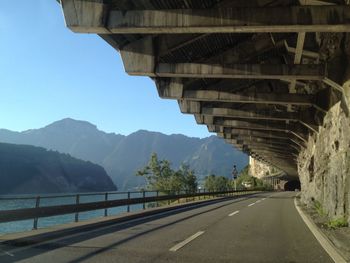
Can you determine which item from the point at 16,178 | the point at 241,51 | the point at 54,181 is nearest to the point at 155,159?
the point at 16,178

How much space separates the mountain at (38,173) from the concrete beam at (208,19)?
419 feet

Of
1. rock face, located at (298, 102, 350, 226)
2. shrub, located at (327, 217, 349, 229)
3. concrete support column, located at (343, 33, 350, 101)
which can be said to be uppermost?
concrete support column, located at (343, 33, 350, 101)

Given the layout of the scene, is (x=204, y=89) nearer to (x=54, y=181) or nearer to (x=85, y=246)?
(x=85, y=246)

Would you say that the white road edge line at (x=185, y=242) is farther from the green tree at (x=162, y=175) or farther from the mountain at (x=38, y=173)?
the mountain at (x=38, y=173)

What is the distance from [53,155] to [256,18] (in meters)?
181

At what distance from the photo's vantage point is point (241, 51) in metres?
18.3

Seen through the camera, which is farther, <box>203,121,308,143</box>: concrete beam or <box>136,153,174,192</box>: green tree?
<box>136,153,174,192</box>: green tree

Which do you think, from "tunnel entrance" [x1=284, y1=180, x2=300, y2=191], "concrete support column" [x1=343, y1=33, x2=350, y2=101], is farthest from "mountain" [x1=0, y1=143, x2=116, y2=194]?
"concrete support column" [x1=343, y1=33, x2=350, y2=101]

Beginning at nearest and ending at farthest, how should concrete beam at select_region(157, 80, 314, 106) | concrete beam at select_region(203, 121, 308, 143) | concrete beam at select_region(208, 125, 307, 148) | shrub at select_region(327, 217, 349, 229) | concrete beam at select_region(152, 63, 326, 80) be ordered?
shrub at select_region(327, 217, 349, 229)
concrete beam at select_region(152, 63, 326, 80)
concrete beam at select_region(157, 80, 314, 106)
concrete beam at select_region(203, 121, 308, 143)
concrete beam at select_region(208, 125, 307, 148)

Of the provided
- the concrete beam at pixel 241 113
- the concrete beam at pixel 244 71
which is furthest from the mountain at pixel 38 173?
the concrete beam at pixel 244 71

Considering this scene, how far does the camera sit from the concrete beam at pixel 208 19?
1080cm

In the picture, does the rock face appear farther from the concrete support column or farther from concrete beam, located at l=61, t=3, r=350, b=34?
concrete beam, located at l=61, t=3, r=350, b=34

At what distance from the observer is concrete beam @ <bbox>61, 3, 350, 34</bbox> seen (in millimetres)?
10805

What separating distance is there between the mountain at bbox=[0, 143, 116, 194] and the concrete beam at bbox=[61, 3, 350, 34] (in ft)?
419
